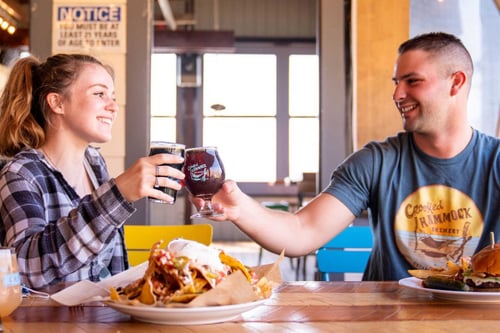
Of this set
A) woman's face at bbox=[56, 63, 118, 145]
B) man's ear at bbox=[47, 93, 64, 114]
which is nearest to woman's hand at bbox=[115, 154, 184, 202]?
woman's face at bbox=[56, 63, 118, 145]

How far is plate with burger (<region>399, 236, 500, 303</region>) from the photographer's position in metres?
1.35

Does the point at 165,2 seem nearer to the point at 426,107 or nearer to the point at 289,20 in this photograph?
the point at 289,20

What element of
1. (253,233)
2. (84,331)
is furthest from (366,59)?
(84,331)

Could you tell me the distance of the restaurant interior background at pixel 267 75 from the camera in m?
3.41

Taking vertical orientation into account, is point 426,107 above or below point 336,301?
above

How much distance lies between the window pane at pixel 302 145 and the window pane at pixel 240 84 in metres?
0.49

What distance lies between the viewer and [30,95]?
6.93ft

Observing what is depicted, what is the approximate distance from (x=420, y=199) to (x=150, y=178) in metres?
0.95


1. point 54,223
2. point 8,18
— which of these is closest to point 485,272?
point 54,223

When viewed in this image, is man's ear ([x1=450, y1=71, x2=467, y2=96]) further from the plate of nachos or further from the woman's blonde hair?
the plate of nachos

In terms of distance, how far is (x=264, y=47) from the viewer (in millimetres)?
10859

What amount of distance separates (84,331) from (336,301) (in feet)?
1.84

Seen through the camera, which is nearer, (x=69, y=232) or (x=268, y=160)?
(x=69, y=232)

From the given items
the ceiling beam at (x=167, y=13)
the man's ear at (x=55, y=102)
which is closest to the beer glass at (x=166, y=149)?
the man's ear at (x=55, y=102)
